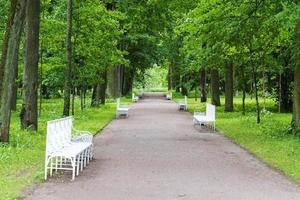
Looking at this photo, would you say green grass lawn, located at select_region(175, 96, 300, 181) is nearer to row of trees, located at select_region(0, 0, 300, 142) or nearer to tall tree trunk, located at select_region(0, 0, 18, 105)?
row of trees, located at select_region(0, 0, 300, 142)

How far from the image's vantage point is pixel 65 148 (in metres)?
11.2

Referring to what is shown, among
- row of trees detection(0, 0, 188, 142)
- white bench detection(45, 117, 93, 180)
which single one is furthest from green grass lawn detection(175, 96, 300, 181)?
row of trees detection(0, 0, 188, 142)

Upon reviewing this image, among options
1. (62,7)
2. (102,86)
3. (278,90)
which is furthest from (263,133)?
(102,86)

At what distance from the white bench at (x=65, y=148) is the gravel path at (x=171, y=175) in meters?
0.26

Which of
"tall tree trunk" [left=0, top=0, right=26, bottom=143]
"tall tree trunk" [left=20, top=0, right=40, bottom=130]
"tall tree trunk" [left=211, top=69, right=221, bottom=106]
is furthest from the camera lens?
"tall tree trunk" [left=211, top=69, right=221, bottom=106]

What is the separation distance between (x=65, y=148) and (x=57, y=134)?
36 centimetres

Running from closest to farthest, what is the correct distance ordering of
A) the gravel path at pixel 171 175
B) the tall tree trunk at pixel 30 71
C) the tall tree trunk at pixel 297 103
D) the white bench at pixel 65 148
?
the gravel path at pixel 171 175, the white bench at pixel 65 148, the tall tree trunk at pixel 30 71, the tall tree trunk at pixel 297 103

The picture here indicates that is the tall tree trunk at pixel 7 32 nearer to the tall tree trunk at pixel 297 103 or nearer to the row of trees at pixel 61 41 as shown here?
the row of trees at pixel 61 41

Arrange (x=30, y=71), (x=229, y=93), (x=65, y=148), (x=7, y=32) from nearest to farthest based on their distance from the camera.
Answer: (x=65, y=148)
(x=7, y=32)
(x=30, y=71)
(x=229, y=93)

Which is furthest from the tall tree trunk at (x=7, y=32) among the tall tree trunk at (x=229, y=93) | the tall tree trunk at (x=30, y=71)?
the tall tree trunk at (x=229, y=93)

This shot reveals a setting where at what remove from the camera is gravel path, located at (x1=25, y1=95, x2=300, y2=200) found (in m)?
8.63

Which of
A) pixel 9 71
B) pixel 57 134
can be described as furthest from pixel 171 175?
pixel 9 71

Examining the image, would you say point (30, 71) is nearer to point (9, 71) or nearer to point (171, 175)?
point (9, 71)

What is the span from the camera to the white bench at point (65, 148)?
10.2 m
